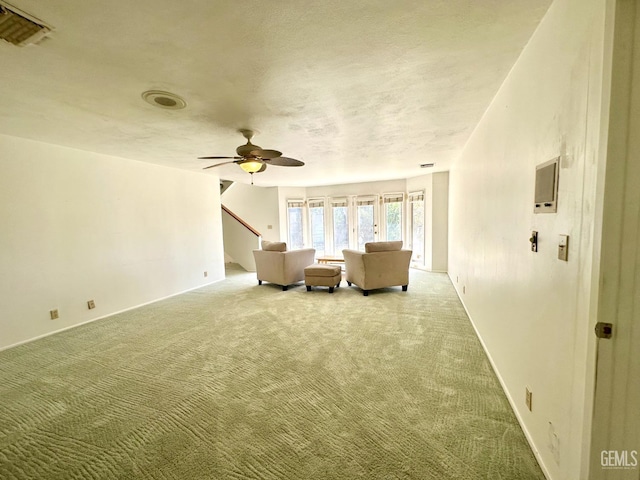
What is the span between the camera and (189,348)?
267 centimetres

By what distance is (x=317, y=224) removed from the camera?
26.2 ft

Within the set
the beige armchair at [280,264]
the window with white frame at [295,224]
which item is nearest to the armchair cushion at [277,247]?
the beige armchair at [280,264]

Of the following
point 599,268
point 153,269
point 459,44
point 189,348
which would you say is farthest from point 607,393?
point 153,269

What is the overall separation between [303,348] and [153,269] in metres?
3.27

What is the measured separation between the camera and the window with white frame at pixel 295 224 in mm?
8000

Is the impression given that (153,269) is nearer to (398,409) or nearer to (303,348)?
(303,348)

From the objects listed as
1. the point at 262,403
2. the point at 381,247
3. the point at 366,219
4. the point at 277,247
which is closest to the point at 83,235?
the point at 277,247

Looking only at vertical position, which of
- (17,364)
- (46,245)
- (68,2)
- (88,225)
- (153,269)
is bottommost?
(17,364)

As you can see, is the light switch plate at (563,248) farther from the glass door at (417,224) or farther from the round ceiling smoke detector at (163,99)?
the glass door at (417,224)

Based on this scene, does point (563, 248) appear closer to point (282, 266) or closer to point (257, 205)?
point (282, 266)

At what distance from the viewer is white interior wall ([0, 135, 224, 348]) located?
9.40 feet

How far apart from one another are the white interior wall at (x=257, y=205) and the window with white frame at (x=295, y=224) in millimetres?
414

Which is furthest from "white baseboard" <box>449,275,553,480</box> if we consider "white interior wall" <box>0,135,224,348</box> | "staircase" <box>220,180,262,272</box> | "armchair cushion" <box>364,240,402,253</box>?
"staircase" <box>220,180,262,272</box>

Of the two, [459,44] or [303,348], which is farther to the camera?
[303,348]
